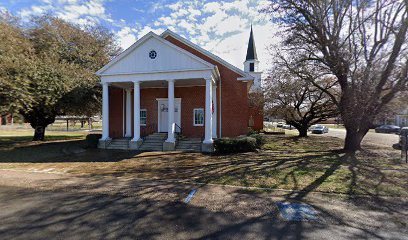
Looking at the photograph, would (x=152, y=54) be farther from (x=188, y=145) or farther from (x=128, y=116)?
(x=188, y=145)

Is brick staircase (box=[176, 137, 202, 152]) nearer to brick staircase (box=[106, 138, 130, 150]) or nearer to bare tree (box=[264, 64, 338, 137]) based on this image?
brick staircase (box=[106, 138, 130, 150])

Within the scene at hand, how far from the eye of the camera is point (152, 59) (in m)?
14.4

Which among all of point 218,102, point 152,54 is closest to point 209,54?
point 218,102

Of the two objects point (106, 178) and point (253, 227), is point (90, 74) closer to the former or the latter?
point (106, 178)

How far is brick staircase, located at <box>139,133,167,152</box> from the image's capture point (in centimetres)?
1445

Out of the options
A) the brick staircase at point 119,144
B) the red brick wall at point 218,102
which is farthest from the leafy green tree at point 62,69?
the brick staircase at point 119,144

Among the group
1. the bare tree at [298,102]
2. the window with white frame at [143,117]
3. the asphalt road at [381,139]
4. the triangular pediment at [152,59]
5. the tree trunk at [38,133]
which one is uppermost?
the triangular pediment at [152,59]

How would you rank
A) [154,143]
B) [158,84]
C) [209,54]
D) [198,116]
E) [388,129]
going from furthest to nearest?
1. [388,129]
2. [198,116]
3. [158,84]
4. [209,54]
5. [154,143]

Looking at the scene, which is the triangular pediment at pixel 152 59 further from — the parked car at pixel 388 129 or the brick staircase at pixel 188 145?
the parked car at pixel 388 129

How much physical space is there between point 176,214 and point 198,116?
12.5 meters

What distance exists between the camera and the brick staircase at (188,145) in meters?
14.1

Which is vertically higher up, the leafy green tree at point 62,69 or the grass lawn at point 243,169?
the leafy green tree at point 62,69

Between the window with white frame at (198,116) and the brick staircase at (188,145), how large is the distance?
220cm

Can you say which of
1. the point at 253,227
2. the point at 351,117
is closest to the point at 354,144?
the point at 351,117
